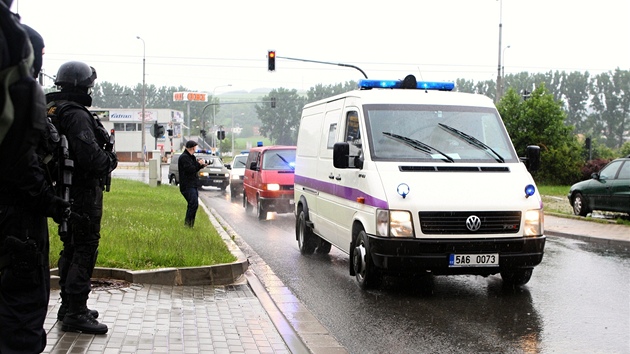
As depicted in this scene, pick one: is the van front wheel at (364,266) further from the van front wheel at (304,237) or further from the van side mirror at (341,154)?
the van front wheel at (304,237)

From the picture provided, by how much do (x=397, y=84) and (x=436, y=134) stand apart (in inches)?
57.7

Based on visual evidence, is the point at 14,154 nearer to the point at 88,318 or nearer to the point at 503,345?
the point at 88,318

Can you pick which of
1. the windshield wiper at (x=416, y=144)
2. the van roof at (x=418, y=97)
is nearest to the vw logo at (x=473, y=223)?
the windshield wiper at (x=416, y=144)

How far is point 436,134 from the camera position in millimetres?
9078

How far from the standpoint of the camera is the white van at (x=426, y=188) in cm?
795

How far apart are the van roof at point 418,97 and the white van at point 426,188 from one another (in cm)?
1

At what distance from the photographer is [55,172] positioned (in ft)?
16.7

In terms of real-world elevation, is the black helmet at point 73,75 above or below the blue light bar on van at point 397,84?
below

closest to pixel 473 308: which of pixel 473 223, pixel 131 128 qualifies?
pixel 473 223

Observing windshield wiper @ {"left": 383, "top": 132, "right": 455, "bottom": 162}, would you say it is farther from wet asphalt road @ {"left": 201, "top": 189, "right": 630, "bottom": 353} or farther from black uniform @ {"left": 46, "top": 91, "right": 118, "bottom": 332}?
black uniform @ {"left": 46, "top": 91, "right": 118, "bottom": 332}

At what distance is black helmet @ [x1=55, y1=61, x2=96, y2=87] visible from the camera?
595 cm

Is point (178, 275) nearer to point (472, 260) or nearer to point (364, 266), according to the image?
point (364, 266)

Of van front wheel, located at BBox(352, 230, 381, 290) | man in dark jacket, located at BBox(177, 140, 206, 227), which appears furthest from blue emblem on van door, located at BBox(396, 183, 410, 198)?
man in dark jacket, located at BBox(177, 140, 206, 227)

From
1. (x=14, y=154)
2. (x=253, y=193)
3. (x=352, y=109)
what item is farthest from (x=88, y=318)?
(x=253, y=193)
